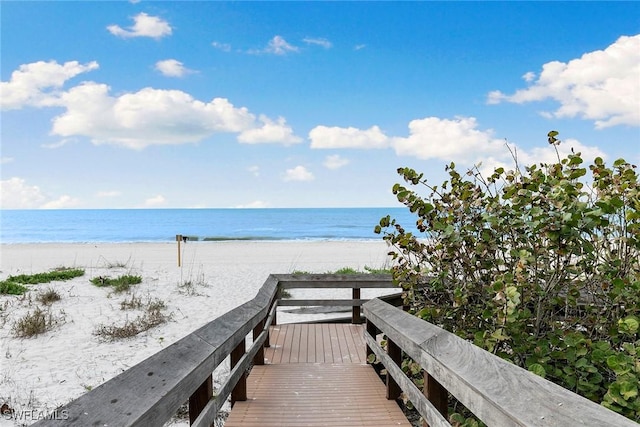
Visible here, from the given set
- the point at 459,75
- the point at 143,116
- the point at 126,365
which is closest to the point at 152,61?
the point at 143,116

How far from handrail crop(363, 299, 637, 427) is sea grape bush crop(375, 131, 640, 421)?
18.4 inches

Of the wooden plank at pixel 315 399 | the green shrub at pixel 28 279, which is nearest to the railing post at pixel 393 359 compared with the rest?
the wooden plank at pixel 315 399

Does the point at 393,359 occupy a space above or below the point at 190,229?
below

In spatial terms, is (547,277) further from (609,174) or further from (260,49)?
(260,49)

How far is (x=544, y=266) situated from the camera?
10.1 feet

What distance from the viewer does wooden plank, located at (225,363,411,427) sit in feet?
11.4

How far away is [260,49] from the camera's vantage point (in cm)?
3048

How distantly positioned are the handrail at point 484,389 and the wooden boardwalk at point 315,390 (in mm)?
670

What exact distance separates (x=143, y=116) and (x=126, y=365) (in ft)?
94.1

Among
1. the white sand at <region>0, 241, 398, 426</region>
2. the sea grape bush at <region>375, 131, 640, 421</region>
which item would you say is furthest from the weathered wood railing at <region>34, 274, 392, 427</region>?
the white sand at <region>0, 241, 398, 426</region>

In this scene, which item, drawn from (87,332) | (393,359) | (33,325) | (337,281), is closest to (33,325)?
(33,325)

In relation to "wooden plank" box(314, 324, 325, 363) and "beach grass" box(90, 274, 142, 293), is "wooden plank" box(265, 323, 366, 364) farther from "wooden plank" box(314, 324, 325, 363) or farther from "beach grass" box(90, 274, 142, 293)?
"beach grass" box(90, 274, 142, 293)

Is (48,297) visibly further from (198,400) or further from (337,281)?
(198,400)

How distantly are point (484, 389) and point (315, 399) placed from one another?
8.43 feet
